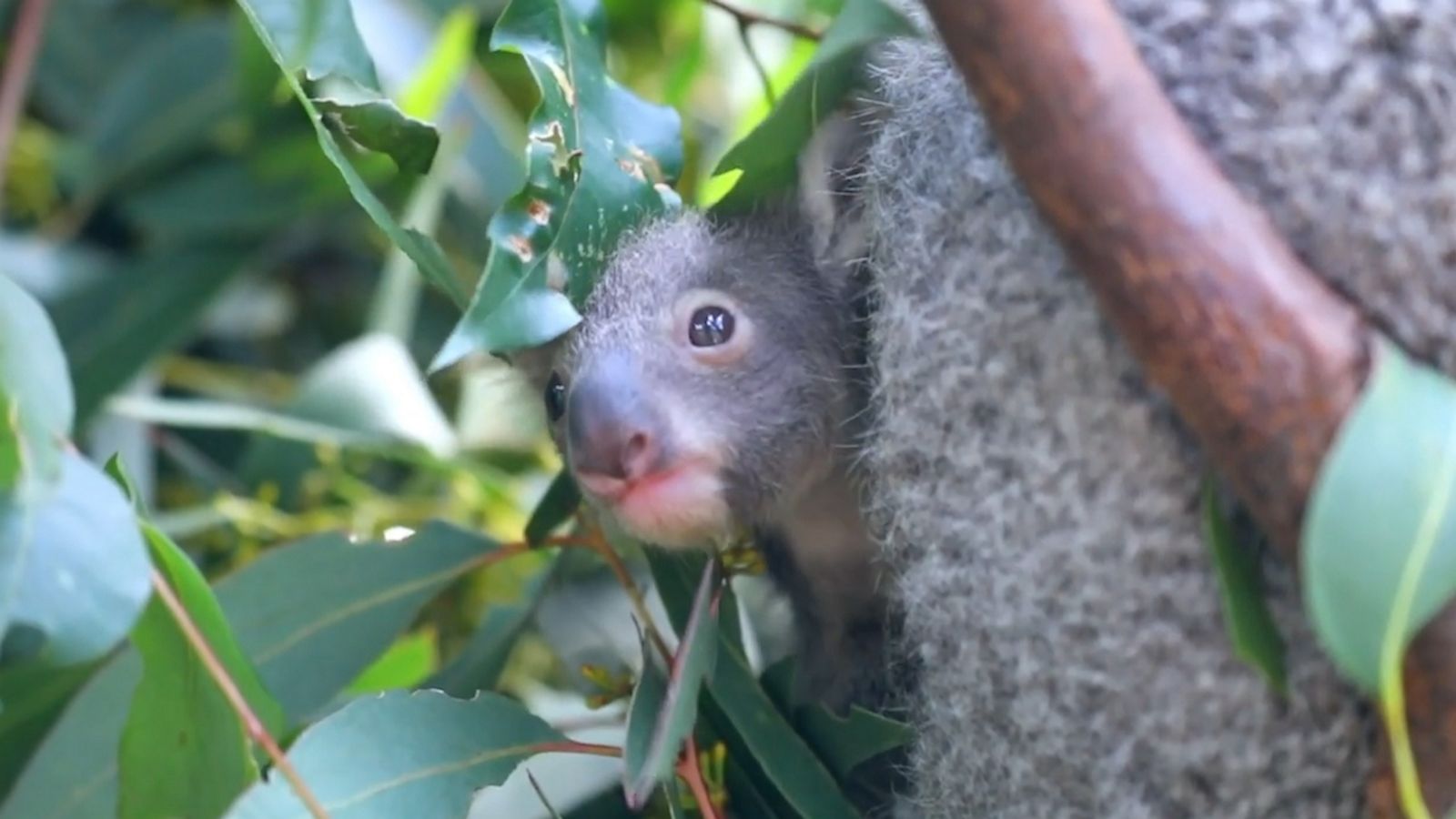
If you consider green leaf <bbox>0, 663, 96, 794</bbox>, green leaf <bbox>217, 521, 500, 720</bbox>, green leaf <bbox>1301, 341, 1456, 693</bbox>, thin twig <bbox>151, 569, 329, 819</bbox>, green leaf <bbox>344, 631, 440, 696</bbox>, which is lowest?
green leaf <bbox>344, 631, 440, 696</bbox>

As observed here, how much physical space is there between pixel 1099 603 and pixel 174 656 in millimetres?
489

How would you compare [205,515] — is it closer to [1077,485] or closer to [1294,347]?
[1077,485]

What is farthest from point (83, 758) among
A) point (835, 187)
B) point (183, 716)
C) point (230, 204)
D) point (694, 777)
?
point (230, 204)

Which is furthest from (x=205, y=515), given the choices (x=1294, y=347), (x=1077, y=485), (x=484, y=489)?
(x=1294, y=347)

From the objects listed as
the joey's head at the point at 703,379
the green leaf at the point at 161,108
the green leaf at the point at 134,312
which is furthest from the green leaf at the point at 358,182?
the green leaf at the point at 161,108

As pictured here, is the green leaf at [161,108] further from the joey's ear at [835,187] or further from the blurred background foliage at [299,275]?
the joey's ear at [835,187]

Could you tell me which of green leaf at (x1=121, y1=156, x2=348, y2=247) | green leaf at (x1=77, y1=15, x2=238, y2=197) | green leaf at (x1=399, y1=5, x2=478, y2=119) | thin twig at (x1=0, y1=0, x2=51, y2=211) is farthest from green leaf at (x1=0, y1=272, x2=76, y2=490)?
green leaf at (x1=77, y1=15, x2=238, y2=197)

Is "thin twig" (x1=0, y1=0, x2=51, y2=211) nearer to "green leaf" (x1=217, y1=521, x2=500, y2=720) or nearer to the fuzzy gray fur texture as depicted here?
"green leaf" (x1=217, y1=521, x2=500, y2=720)

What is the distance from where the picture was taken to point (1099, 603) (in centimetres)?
72

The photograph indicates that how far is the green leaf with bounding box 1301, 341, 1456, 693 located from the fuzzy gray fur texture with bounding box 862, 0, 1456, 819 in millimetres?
90

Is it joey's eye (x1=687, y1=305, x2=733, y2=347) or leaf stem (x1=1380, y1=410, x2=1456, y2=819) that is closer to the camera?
leaf stem (x1=1380, y1=410, x2=1456, y2=819)

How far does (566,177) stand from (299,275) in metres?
1.43

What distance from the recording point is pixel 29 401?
0.76 metres

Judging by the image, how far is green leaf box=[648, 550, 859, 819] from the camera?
92 centimetres
